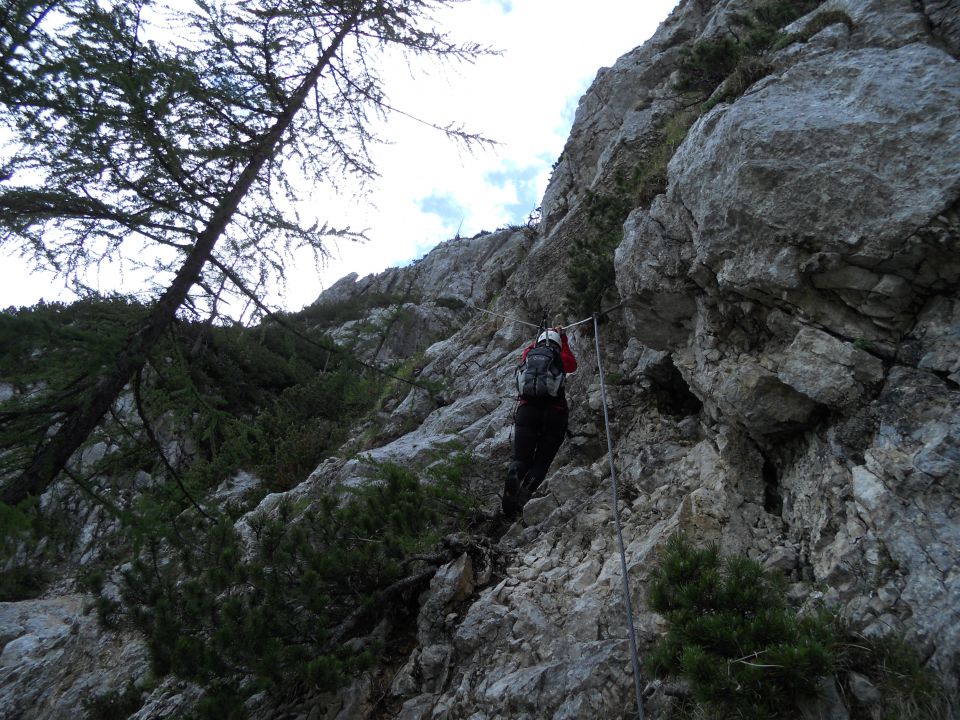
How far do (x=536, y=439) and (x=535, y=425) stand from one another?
18cm

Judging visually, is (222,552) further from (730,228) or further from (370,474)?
(730,228)

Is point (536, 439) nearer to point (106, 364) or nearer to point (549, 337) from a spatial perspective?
point (549, 337)

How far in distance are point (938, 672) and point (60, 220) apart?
6.36 metres

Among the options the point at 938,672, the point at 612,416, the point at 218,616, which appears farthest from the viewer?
the point at 612,416

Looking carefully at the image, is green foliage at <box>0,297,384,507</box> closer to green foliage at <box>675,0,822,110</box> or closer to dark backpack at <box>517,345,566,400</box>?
dark backpack at <box>517,345,566,400</box>

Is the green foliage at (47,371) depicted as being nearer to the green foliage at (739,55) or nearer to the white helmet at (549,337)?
the white helmet at (549,337)

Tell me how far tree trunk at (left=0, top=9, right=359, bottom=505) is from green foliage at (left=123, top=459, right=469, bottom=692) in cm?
150

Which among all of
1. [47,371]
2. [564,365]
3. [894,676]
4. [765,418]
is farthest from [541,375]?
A: [47,371]

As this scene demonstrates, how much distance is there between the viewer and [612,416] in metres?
7.04

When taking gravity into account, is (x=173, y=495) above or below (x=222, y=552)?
above

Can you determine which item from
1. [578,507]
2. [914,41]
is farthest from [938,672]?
[914,41]

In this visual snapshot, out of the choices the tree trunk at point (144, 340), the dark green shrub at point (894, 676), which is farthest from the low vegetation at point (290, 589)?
the dark green shrub at point (894, 676)

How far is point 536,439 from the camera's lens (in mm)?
6531

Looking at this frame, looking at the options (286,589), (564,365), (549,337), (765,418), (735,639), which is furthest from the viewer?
(549,337)
